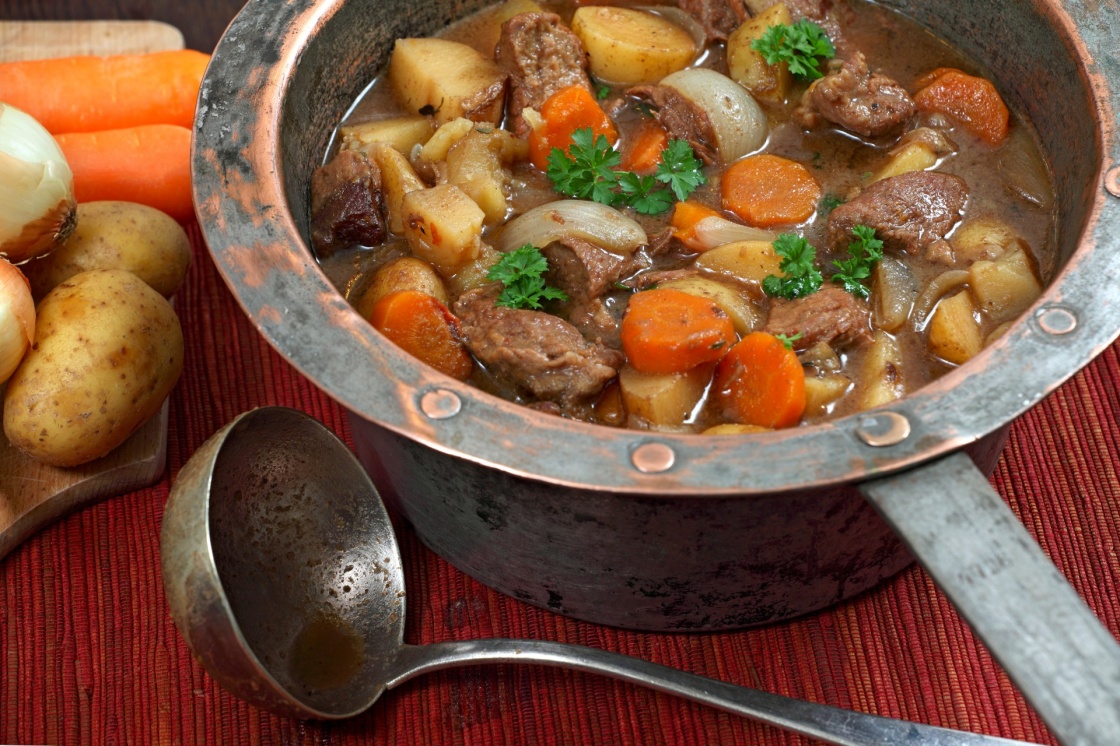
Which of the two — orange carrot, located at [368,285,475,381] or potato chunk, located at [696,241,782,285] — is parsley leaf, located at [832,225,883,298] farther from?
orange carrot, located at [368,285,475,381]

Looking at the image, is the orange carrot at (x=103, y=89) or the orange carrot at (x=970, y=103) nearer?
the orange carrot at (x=970, y=103)

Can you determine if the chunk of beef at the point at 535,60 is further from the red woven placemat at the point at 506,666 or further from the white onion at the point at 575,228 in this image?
the red woven placemat at the point at 506,666

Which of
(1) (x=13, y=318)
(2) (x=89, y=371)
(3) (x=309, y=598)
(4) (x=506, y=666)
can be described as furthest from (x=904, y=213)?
(1) (x=13, y=318)

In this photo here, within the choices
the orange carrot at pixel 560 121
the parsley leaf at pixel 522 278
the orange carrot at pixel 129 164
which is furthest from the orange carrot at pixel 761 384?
the orange carrot at pixel 129 164

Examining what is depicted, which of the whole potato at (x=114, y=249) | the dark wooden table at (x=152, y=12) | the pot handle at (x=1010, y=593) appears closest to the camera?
the pot handle at (x=1010, y=593)

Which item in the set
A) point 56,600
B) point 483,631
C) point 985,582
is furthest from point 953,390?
point 56,600

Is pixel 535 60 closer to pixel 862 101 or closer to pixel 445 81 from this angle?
pixel 445 81

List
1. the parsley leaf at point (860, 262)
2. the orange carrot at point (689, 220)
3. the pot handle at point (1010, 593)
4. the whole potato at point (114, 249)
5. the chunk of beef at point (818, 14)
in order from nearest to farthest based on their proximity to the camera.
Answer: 1. the pot handle at point (1010, 593)
2. the parsley leaf at point (860, 262)
3. the orange carrot at point (689, 220)
4. the whole potato at point (114, 249)
5. the chunk of beef at point (818, 14)
